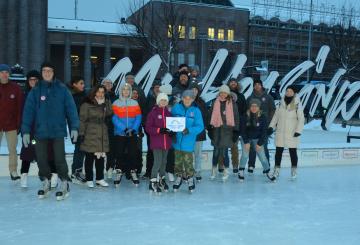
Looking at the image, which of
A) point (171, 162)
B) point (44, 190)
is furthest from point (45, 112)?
point (171, 162)

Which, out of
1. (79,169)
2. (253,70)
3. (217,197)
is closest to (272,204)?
(217,197)

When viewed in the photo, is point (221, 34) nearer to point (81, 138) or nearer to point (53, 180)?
point (81, 138)

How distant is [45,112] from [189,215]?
2043 mm

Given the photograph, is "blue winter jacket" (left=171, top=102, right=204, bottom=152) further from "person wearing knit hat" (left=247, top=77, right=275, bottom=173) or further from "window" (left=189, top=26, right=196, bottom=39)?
"window" (left=189, top=26, right=196, bottom=39)

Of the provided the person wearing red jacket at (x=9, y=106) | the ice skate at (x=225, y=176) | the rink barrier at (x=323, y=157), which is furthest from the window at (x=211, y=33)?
the person wearing red jacket at (x=9, y=106)

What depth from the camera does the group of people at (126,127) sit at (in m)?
5.56

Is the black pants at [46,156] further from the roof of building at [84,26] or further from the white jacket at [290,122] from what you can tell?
the roof of building at [84,26]

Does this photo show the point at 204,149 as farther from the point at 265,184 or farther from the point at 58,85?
the point at 58,85

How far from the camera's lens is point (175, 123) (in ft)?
20.0

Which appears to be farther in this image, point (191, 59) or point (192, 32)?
point (192, 32)

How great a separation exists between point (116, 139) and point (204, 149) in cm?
228

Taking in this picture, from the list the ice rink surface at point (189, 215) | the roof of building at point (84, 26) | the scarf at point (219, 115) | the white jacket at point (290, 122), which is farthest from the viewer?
the roof of building at point (84, 26)

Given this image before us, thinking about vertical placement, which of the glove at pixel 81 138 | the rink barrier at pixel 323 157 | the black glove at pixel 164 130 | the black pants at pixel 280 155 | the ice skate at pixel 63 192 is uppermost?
the black glove at pixel 164 130

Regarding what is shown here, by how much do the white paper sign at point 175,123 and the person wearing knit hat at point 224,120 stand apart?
3.45 ft
